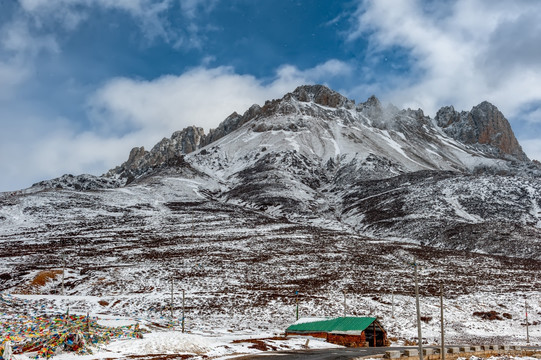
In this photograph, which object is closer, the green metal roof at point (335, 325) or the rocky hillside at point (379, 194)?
the green metal roof at point (335, 325)

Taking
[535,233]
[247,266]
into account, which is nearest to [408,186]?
[535,233]

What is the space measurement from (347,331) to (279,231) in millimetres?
63193

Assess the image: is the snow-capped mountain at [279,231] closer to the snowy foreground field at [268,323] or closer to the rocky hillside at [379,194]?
the rocky hillside at [379,194]

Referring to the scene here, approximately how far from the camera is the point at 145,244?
87188 mm

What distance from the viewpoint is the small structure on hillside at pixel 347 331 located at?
34.3 metres

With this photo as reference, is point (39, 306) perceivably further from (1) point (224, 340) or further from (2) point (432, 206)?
(2) point (432, 206)

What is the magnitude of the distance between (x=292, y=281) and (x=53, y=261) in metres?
39.7

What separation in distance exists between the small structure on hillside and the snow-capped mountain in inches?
340

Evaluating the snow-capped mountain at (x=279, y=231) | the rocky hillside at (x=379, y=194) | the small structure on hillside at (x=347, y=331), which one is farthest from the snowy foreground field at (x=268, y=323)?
the rocky hillside at (x=379, y=194)

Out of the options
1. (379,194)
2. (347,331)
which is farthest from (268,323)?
(379,194)

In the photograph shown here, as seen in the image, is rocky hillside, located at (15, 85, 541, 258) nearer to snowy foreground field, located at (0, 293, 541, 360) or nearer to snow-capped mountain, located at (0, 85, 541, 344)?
snow-capped mountain, located at (0, 85, 541, 344)

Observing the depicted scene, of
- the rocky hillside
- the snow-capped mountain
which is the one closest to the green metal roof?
the snow-capped mountain

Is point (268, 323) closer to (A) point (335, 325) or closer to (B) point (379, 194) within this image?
(A) point (335, 325)

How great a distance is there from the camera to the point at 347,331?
34.6 m
